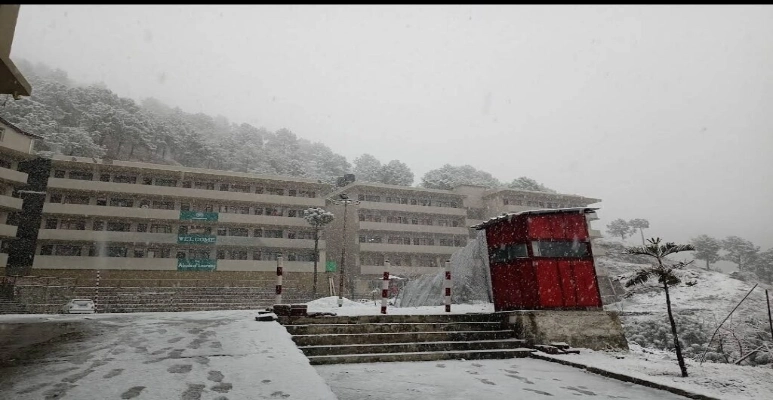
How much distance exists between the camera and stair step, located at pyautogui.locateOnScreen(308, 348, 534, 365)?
586cm

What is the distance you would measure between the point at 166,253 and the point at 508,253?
35.9m

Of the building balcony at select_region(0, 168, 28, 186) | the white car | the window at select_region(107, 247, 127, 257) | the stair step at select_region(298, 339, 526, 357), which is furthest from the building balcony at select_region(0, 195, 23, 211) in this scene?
the stair step at select_region(298, 339, 526, 357)

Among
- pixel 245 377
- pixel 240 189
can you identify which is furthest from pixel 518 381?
pixel 240 189

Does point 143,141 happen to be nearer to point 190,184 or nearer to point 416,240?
point 190,184

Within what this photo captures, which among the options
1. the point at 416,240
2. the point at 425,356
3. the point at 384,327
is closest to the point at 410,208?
the point at 416,240

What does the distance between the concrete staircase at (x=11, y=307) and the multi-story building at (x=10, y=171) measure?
26.1ft

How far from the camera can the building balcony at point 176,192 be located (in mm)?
33625

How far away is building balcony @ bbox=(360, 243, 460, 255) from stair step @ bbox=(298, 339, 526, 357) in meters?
35.4

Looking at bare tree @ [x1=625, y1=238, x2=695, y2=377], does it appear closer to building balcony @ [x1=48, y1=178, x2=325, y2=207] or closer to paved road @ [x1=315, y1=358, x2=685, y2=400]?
paved road @ [x1=315, y1=358, x2=685, y2=400]

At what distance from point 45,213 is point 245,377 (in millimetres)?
40020

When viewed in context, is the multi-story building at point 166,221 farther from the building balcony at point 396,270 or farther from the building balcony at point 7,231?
the building balcony at point 396,270

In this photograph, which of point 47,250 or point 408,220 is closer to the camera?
point 47,250

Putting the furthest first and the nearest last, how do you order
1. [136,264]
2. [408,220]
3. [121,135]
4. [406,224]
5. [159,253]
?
[121,135]
[408,220]
[406,224]
[159,253]
[136,264]

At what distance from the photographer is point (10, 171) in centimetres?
3116
